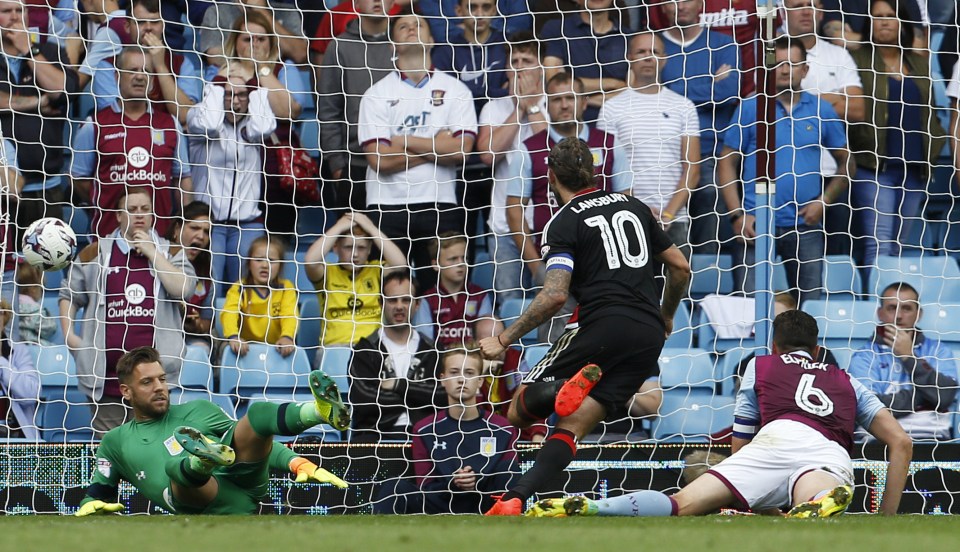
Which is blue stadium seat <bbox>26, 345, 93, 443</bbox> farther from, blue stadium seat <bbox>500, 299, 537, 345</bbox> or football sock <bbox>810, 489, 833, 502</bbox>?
football sock <bbox>810, 489, 833, 502</bbox>

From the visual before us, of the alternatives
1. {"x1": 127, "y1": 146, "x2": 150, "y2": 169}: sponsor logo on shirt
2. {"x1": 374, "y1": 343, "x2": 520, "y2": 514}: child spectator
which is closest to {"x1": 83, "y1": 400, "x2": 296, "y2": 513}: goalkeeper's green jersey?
{"x1": 374, "y1": 343, "x2": 520, "y2": 514}: child spectator

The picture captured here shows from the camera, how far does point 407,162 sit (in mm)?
8289

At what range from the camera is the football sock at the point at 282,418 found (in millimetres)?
5227

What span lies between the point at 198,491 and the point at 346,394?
2198 mm

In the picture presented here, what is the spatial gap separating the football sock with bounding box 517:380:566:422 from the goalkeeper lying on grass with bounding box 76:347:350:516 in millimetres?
881

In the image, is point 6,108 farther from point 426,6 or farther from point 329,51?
point 426,6

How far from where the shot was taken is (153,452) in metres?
5.93

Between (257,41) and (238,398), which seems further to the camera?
(257,41)

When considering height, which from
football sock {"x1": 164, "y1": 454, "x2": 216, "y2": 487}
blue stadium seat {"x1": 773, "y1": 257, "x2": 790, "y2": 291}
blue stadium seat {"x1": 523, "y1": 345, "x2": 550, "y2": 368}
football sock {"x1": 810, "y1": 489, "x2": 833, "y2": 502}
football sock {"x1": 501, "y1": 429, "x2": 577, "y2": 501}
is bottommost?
football sock {"x1": 164, "y1": 454, "x2": 216, "y2": 487}

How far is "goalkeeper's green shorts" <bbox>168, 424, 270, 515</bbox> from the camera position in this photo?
579 cm

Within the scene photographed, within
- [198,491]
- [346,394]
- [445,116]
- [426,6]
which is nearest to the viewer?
[198,491]

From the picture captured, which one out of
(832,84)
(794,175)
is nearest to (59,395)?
(794,175)

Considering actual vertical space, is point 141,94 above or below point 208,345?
above

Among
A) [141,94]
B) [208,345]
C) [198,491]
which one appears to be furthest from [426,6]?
[198,491]
